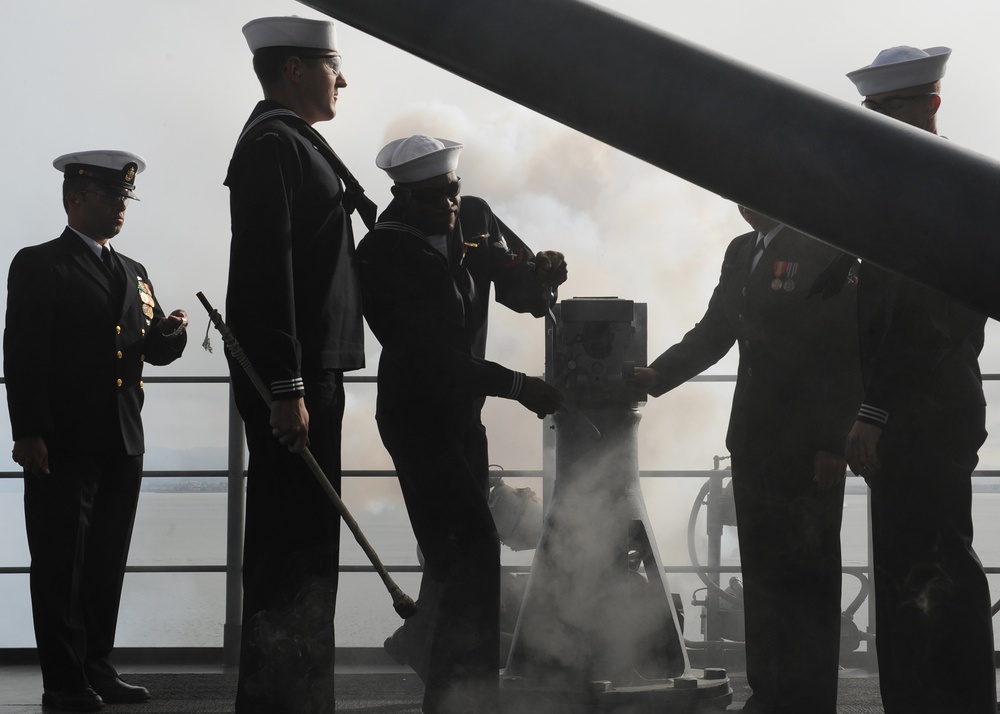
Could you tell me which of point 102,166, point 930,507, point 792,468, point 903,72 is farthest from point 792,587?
point 102,166

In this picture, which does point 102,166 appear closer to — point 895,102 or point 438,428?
point 438,428

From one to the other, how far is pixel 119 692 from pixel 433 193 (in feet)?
5.57

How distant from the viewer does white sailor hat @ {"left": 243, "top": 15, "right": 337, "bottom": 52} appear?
2111 millimetres

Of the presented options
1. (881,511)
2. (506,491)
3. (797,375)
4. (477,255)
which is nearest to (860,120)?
(881,511)

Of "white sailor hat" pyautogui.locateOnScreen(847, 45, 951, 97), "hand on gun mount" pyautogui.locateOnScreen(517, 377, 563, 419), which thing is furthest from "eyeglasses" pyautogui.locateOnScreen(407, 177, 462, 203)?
"white sailor hat" pyautogui.locateOnScreen(847, 45, 951, 97)

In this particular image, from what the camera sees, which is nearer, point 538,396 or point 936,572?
point 936,572

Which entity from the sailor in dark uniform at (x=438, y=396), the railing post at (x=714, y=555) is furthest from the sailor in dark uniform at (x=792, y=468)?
the railing post at (x=714, y=555)

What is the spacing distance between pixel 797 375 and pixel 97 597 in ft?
6.96

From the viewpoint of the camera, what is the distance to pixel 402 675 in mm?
3420

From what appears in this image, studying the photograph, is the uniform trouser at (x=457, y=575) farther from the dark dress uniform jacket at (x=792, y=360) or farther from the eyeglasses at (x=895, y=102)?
Result: the eyeglasses at (x=895, y=102)

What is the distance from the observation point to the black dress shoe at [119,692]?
303cm

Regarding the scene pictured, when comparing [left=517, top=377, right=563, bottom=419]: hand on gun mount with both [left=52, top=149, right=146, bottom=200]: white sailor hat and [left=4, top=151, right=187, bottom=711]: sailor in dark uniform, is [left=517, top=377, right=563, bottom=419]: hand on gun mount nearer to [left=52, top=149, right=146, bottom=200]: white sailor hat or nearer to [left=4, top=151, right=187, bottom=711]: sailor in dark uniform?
[left=4, top=151, right=187, bottom=711]: sailor in dark uniform

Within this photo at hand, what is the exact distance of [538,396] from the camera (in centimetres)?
264

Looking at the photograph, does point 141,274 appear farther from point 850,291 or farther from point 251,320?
point 850,291
